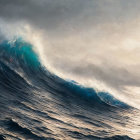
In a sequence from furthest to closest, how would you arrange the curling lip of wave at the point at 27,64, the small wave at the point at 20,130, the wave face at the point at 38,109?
the curling lip of wave at the point at 27,64
the wave face at the point at 38,109
the small wave at the point at 20,130

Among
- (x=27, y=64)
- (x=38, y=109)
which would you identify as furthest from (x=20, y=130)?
(x=27, y=64)

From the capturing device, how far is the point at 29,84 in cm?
1389

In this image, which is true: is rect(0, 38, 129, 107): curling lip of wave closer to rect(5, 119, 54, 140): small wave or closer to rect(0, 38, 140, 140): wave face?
rect(0, 38, 140, 140): wave face

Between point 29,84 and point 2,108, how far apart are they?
5761mm

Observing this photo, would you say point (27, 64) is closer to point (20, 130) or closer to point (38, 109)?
point (38, 109)

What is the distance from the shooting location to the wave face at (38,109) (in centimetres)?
729

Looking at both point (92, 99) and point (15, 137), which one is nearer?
point (15, 137)

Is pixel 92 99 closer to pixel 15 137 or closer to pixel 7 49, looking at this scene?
pixel 7 49

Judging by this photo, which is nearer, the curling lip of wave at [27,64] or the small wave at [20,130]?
the small wave at [20,130]

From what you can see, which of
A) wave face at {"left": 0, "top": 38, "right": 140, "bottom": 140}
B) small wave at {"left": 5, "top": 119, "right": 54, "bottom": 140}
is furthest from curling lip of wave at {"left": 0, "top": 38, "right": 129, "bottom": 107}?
small wave at {"left": 5, "top": 119, "right": 54, "bottom": 140}

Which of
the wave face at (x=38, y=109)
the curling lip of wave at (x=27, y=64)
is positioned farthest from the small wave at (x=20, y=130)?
the curling lip of wave at (x=27, y=64)

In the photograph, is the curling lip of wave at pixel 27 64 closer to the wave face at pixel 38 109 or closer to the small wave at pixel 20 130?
the wave face at pixel 38 109

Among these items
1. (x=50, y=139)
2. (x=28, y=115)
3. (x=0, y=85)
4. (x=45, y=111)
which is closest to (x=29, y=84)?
(x=0, y=85)

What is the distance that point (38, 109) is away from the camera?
10195mm
